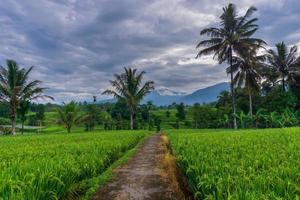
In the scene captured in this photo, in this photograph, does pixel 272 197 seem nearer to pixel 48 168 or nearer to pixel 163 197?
pixel 163 197

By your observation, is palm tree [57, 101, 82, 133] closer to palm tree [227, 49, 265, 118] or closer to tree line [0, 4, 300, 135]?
tree line [0, 4, 300, 135]

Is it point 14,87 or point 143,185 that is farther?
point 14,87

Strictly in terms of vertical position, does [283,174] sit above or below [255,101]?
below

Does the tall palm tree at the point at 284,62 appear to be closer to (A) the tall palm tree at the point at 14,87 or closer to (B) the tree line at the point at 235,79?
(B) the tree line at the point at 235,79

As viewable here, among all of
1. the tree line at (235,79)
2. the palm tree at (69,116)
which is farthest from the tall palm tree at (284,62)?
the palm tree at (69,116)

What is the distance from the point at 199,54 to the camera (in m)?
34.4

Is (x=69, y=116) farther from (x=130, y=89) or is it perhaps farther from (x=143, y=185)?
(x=143, y=185)

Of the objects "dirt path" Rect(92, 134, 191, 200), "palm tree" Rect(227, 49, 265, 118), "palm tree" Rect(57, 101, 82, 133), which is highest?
"palm tree" Rect(227, 49, 265, 118)

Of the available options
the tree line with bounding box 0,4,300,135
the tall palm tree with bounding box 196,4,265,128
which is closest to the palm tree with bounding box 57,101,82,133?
the tree line with bounding box 0,4,300,135

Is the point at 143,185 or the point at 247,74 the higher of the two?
the point at 247,74

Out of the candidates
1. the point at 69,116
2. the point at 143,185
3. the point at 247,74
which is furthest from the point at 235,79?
the point at 143,185

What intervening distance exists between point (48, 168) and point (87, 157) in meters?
2.38

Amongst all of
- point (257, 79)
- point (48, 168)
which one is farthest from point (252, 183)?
point (257, 79)

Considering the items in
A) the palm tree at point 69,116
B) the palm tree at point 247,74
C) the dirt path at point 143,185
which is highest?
the palm tree at point 247,74
